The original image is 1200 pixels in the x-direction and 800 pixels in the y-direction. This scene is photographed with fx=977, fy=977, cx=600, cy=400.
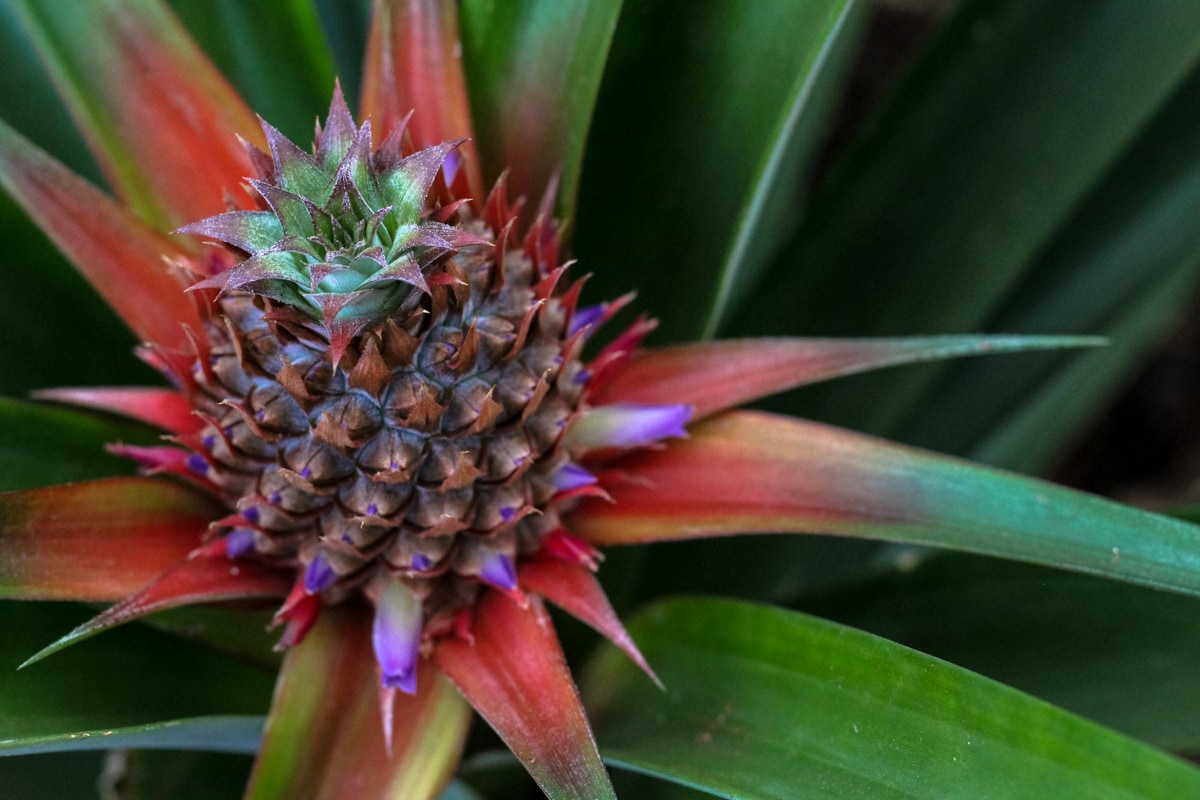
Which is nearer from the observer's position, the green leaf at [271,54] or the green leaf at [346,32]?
the green leaf at [271,54]

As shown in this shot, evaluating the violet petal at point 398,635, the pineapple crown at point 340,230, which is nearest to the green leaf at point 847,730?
the violet petal at point 398,635

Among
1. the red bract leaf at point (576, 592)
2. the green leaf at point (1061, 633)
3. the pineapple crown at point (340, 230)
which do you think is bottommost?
the green leaf at point (1061, 633)

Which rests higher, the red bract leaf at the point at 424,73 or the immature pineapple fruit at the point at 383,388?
the red bract leaf at the point at 424,73

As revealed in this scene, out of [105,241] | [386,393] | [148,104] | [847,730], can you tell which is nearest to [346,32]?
[148,104]

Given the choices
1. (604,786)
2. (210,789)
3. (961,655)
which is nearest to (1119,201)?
(961,655)

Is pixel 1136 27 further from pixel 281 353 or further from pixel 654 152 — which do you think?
pixel 281 353

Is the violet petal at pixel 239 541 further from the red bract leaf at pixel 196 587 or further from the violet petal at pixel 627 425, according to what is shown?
the violet petal at pixel 627 425
